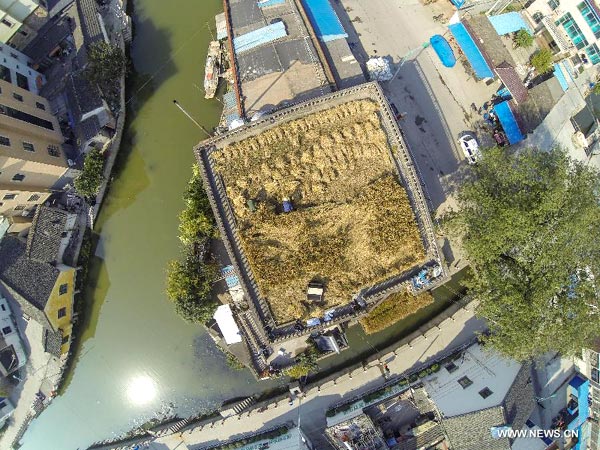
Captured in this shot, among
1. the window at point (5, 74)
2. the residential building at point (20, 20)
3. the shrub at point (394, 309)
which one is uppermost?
the residential building at point (20, 20)

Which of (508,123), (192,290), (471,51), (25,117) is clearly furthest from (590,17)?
(25,117)

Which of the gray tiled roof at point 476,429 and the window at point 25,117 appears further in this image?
the window at point 25,117

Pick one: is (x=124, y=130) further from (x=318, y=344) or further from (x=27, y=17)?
(x=318, y=344)

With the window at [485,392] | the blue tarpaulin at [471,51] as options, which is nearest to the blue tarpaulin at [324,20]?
the blue tarpaulin at [471,51]

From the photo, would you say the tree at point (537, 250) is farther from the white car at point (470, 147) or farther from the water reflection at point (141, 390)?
the water reflection at point (141, 390)

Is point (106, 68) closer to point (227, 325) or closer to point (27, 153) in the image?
point (27, 153)

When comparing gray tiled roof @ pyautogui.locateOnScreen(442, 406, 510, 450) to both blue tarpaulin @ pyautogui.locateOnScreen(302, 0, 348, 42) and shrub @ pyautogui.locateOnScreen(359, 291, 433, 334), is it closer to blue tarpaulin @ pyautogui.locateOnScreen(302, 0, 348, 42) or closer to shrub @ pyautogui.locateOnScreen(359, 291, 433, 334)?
shrub @ pyautogui.locateOnScreen(359, 291, 433, 334)
